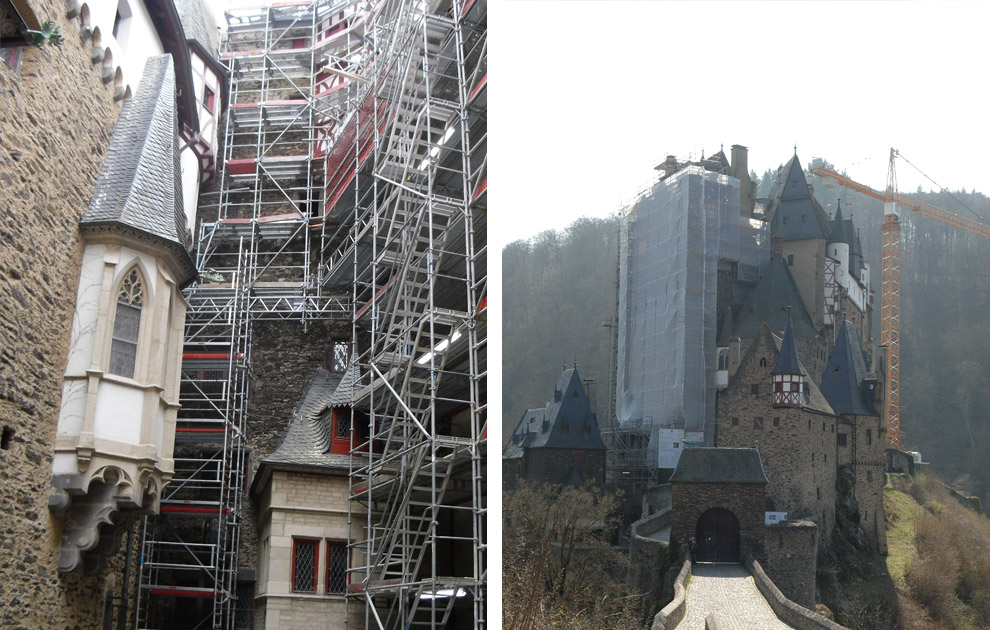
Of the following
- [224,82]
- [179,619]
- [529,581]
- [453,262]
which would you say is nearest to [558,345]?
[529,581]

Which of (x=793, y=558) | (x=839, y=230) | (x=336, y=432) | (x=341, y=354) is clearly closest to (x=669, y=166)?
(x=839, y=230)

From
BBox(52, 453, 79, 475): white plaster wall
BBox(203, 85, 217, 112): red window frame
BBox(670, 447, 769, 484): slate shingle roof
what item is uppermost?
BBox(203, 85, 217, 112): red window frame

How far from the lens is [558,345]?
7.48 meters

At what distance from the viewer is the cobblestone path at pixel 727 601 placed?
6137mm

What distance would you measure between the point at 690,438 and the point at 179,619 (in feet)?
26.0

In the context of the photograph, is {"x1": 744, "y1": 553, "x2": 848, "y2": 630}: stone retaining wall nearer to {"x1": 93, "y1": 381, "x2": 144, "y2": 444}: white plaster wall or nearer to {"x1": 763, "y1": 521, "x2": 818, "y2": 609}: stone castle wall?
{"x1": 763, "y1": 521, "x2": 818, "y2": 609}: stone castle wall

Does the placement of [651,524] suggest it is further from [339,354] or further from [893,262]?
[339,354]

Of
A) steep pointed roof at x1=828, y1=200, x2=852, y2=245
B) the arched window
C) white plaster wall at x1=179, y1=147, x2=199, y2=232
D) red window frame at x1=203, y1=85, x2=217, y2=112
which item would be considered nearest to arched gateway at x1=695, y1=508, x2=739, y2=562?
steep pointed roof at x1=828, y1=200, x2=852, y2=245

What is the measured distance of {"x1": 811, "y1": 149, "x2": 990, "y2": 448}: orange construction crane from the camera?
6.19 meters

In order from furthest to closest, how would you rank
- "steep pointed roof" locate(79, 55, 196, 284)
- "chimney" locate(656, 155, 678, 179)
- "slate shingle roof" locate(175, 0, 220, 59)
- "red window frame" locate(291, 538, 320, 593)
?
"slate shingle roof" locate(175, 0, 220, 59) → "red window frame" locate(291, 538, 320, 593) → "steep pointed roof" locate(79, 55, 196, 284) → "chimney" locate(656, 155, 678, 179)

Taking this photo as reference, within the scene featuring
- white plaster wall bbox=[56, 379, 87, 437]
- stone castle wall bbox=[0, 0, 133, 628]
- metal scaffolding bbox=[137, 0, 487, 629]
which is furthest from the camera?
metal scaffolding bbox=[137, 0, 487, 629]

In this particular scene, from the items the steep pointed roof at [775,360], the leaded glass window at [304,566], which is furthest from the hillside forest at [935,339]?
the leaded glass window at [304,566]

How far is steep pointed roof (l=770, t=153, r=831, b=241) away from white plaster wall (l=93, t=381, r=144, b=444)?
17.3ft

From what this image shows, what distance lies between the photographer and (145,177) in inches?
344
